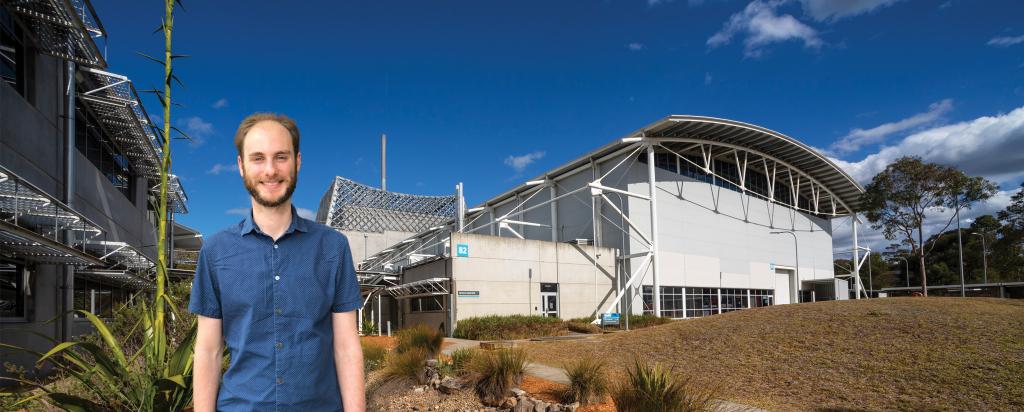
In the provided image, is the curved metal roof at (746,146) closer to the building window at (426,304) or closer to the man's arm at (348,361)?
the building window at (426,304)

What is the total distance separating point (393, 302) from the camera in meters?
39.1

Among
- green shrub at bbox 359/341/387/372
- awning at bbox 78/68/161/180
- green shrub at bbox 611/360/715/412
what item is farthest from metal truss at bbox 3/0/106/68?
green shrub at bbox 611/360/715/412

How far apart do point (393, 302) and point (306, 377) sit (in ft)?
125

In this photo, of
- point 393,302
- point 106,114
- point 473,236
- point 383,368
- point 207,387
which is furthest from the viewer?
point 393,302

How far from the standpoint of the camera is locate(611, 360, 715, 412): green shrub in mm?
6338

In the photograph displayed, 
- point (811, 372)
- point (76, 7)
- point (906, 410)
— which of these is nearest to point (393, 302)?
point (76, 7)

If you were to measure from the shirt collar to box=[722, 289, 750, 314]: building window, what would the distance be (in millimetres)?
42644

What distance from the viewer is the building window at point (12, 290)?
13203 millimetres

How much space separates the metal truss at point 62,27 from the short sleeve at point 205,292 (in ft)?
51.3

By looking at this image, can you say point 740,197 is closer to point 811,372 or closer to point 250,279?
point 811,372

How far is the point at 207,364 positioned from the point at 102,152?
25735 millimetres

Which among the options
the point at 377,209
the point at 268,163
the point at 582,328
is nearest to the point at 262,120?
the point at 268,163

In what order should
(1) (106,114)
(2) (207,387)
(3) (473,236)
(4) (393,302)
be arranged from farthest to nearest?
(4) (393,302), (3) (473,236), (1) (106,114), (2) (207,387)

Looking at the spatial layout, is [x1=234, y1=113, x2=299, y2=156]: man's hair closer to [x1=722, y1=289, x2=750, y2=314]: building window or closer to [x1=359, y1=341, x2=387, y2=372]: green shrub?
[x1=359, y1=341, x2=387, y2=372]: green shrub
